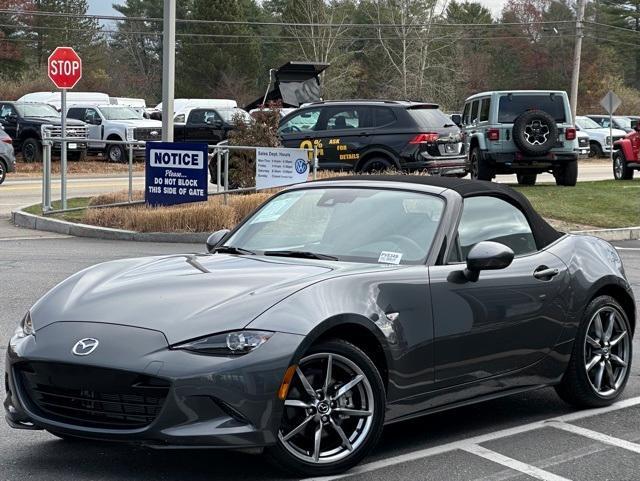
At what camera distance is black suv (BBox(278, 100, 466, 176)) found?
69.3ft

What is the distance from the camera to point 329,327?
5250 mm

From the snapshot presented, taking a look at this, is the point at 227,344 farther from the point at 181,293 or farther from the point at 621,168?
the point at 621,168

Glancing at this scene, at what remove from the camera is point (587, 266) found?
22.5 feet

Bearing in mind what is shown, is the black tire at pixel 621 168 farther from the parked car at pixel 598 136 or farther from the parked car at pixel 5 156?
the parked car at pixel 598 136

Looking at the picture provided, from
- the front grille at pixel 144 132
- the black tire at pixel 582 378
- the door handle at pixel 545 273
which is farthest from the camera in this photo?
the front grille at pixel 144 132

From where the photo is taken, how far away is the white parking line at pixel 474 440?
548 cm

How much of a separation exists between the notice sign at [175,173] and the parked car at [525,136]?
25.8ft

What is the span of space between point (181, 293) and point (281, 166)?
1292cm

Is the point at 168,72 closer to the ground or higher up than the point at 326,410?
higher up

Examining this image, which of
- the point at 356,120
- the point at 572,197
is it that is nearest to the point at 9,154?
the point at 356,120

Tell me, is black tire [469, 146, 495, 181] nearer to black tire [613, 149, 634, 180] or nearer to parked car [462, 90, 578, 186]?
parked car [462, 90, 578, 186]

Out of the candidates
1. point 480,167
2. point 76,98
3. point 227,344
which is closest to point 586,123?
point 76,98

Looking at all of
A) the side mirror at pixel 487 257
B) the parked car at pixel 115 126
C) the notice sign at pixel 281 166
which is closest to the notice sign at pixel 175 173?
the notice sign at pixel 281 166

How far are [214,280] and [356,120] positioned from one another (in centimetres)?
1652
